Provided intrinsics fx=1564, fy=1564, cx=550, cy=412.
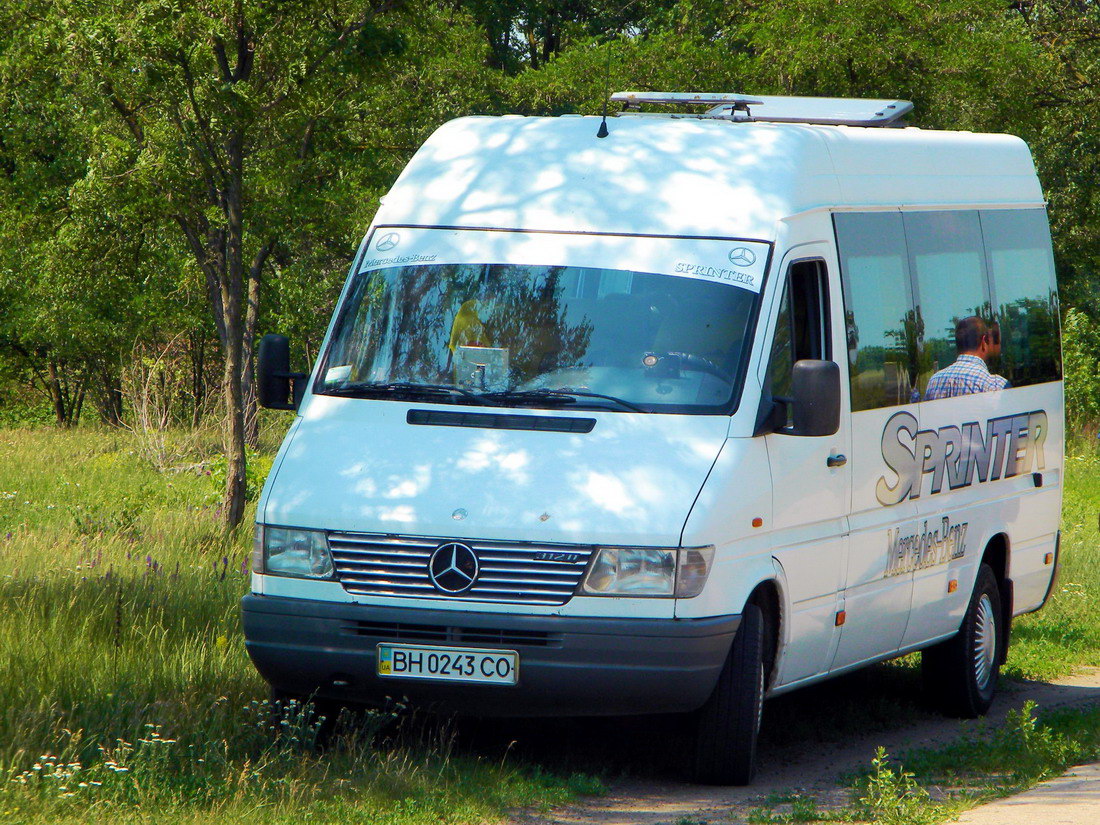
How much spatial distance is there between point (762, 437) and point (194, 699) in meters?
2.73

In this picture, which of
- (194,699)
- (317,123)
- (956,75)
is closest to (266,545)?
(194,699)

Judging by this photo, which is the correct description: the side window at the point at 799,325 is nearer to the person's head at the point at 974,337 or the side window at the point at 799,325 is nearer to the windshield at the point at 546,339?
the windshield at the point at 546,339

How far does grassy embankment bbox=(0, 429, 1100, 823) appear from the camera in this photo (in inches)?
220

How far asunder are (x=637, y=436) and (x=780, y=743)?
231cm

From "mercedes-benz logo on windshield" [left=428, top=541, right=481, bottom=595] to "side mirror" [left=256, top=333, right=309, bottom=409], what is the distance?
5.08 feet

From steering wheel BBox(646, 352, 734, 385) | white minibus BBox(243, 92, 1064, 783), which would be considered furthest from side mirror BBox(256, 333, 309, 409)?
steering wheel BBox(646, 352, 734, 385)

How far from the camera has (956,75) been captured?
23.0 metres

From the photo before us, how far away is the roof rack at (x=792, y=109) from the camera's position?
923 cm

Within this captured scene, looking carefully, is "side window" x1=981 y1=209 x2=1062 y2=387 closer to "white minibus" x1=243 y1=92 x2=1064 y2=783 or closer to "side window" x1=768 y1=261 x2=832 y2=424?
"white minibus" x1=243 y1=92 x2=1064 y2=783

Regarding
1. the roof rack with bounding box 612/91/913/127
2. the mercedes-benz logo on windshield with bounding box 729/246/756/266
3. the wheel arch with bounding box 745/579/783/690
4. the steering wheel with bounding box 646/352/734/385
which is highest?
the roof rack with bounding box 612/91/913/127

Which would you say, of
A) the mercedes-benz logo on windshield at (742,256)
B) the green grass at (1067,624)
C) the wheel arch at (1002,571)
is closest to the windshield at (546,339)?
the mercedes-benz logo on windshield at (742,256)

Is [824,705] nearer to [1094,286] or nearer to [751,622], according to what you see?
[751,622]

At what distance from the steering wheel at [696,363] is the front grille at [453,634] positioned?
1337 mm

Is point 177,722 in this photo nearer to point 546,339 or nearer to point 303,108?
point 546,339
